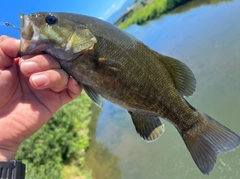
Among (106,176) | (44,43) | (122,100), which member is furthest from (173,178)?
(44,43)

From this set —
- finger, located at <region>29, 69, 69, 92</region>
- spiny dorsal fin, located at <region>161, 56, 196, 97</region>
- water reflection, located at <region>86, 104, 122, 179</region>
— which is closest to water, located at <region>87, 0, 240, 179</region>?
water reflection, located at <region>86, 104, 122, 179</region>

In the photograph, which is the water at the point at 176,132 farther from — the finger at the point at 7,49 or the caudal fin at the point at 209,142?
the finger at the point at 7,49

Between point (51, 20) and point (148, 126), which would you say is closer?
point (51, 20)

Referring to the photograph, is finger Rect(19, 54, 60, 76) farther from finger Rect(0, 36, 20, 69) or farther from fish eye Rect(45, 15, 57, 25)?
fish eye Rect(45, 15, 57, 25)

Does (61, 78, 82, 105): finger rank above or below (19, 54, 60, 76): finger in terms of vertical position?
below

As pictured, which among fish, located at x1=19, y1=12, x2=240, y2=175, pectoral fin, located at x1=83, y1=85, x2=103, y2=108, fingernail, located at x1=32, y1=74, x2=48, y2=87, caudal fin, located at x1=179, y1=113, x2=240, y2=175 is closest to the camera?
fingernail, located at x1=32, y1=74, x2=48, y2=87

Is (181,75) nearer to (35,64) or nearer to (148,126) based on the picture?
(148,126)

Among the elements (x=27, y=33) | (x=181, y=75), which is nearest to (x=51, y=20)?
(x=27, y=33)

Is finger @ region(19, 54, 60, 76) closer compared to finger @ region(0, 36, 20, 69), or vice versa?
finger @ region(19, 54, 60, 76)
